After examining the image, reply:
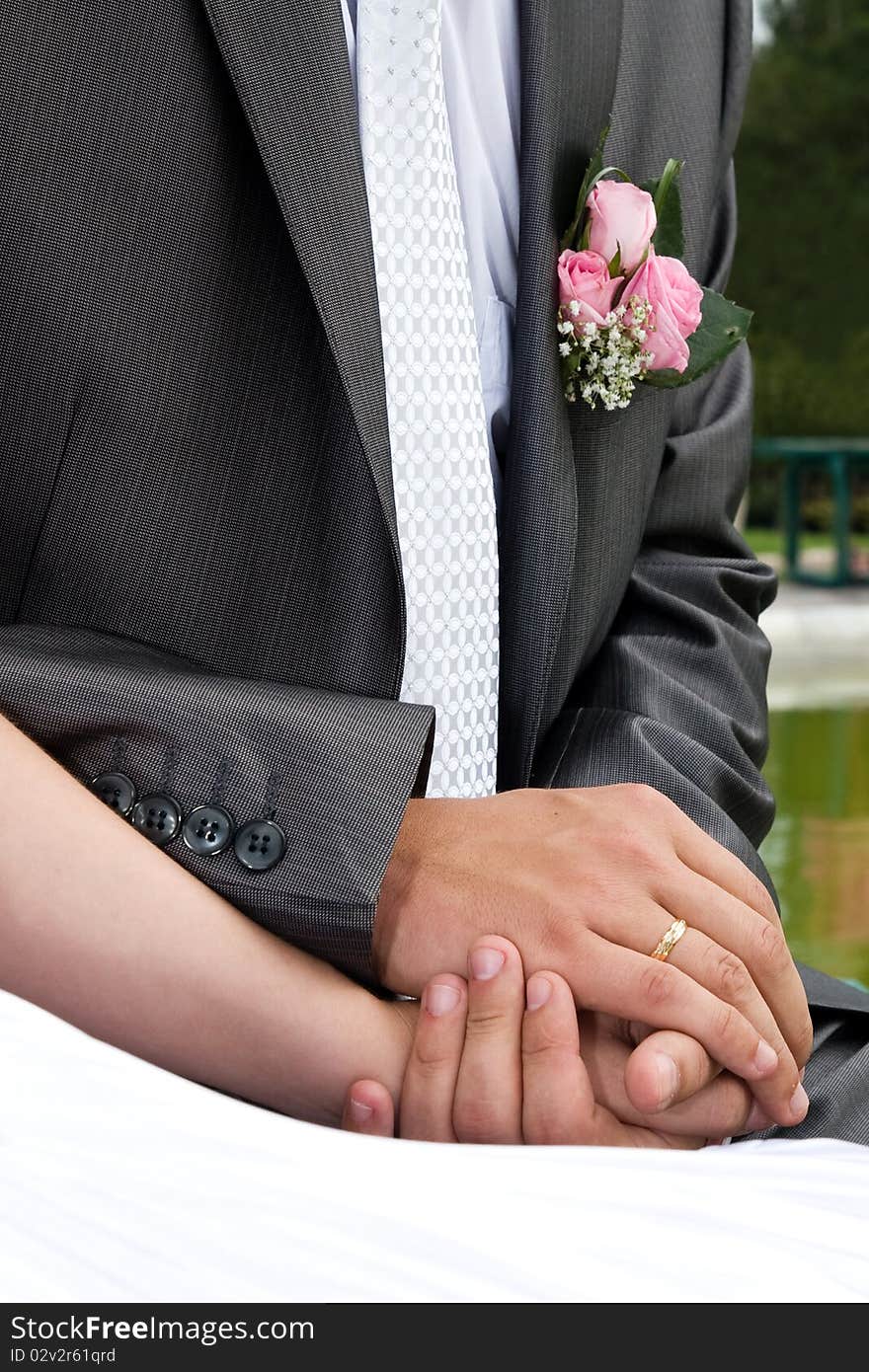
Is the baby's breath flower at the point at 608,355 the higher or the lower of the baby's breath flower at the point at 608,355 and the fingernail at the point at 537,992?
the higher

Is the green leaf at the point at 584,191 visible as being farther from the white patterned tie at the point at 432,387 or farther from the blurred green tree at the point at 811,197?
the blurred green tree at the point at 811,197

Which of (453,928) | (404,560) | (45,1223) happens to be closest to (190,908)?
(453,928)

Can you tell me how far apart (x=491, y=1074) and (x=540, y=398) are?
0.57 metres

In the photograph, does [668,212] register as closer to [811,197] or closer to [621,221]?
[621,221]

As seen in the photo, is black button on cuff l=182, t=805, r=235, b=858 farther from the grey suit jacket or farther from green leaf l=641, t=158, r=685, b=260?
green leaf l=641, t=158, r=685, b=260

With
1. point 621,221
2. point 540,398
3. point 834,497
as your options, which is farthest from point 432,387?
point 834,497

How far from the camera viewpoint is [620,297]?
3.75ft

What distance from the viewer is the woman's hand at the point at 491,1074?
748 mm

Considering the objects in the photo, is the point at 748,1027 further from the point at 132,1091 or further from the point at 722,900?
the point at 132,1091

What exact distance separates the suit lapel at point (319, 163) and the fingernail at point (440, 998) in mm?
338

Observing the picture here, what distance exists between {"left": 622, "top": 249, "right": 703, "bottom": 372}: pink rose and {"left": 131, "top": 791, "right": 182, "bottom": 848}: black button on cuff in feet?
1.91

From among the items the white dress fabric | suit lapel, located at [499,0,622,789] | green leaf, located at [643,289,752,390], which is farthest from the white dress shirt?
the white dress fabric

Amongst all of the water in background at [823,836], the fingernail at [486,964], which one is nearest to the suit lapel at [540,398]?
the fingernail at [486,964]
